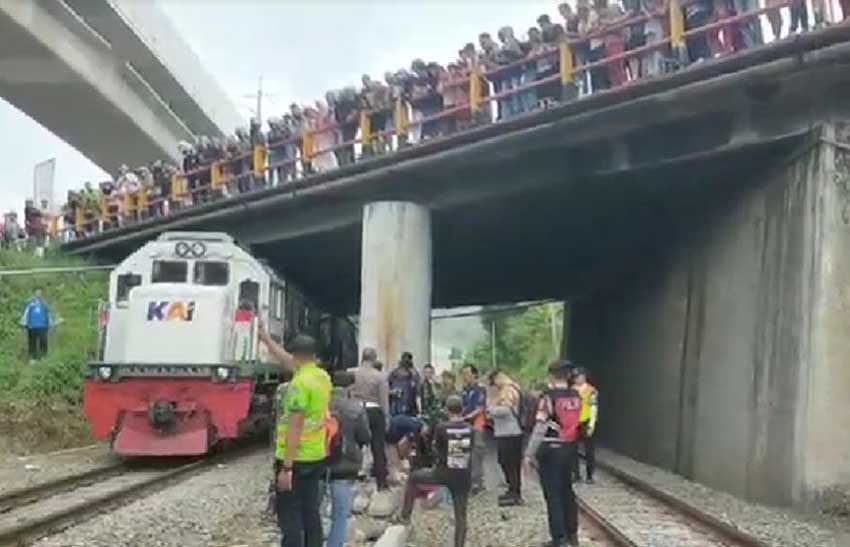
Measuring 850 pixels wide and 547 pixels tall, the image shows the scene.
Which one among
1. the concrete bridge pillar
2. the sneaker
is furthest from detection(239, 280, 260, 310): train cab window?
the sneaker

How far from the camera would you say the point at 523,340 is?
6344cm

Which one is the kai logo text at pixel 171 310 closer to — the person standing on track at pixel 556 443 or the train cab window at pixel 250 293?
the train cab window at pixel 250 293

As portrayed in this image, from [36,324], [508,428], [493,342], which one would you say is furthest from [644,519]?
[493,342]

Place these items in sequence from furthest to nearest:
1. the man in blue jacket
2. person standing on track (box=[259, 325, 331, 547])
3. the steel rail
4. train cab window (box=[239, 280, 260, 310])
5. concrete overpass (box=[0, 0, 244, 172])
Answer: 1. concrete overpass (box=[0, 0, 244, 172])
2. the man in blue jacket
3. train cab window (box=[239, 280, 260, 310])
4. the steel rail
5. person standing on track (box=[259, 325, 331, 547])

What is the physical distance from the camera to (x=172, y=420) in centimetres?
1662

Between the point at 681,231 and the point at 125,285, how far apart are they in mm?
8805

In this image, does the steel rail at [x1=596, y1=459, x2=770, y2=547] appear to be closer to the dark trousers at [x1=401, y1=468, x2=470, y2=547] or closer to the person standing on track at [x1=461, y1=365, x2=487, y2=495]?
the person standing on track at [x1=461, y1=365, x2=487, y2=495]

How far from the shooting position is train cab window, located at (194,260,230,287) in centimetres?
1812

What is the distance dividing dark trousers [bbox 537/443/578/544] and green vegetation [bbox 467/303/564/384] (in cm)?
4401

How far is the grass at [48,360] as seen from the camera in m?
19.9

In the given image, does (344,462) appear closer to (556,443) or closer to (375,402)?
(556,443)

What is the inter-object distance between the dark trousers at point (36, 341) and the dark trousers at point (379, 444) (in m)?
12.7

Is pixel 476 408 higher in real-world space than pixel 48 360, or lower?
lower

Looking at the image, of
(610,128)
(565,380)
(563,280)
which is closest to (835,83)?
(610,128)
